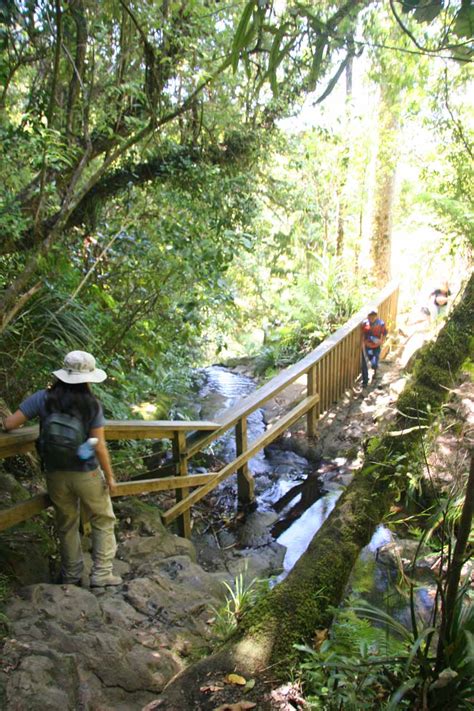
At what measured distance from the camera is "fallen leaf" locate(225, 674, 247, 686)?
77.3 inches

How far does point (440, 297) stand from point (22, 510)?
8.55 metres

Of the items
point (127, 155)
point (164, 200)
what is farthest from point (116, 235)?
point (127, 155)

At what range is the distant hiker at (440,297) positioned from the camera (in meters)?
9.59

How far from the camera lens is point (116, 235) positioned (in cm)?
576

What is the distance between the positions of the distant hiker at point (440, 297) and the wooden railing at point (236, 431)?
3.27ft

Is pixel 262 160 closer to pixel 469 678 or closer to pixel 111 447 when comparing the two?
pixel 111 447

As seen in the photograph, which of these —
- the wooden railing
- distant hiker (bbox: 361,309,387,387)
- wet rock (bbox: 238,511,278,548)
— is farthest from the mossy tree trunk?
distant hiker (bbox: 361,309,387,387)

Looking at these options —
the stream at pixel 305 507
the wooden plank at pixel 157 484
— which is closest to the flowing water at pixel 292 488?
the stream at pixel 305 507

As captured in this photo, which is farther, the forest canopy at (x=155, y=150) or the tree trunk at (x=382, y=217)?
the tree trunk at (x=382, y=217)

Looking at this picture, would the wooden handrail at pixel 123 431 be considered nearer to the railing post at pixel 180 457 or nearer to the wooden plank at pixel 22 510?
the railing post at pixel 180 457

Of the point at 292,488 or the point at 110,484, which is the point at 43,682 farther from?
the point at 292,488

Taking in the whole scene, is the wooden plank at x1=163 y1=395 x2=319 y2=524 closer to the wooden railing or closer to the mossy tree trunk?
the wooden railing

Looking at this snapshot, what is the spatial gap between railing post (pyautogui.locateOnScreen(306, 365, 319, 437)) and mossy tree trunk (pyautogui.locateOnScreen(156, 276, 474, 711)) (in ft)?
11.4

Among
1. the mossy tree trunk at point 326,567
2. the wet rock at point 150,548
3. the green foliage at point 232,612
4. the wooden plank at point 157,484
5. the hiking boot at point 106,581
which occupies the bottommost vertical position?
the wet rock at point 150,548
